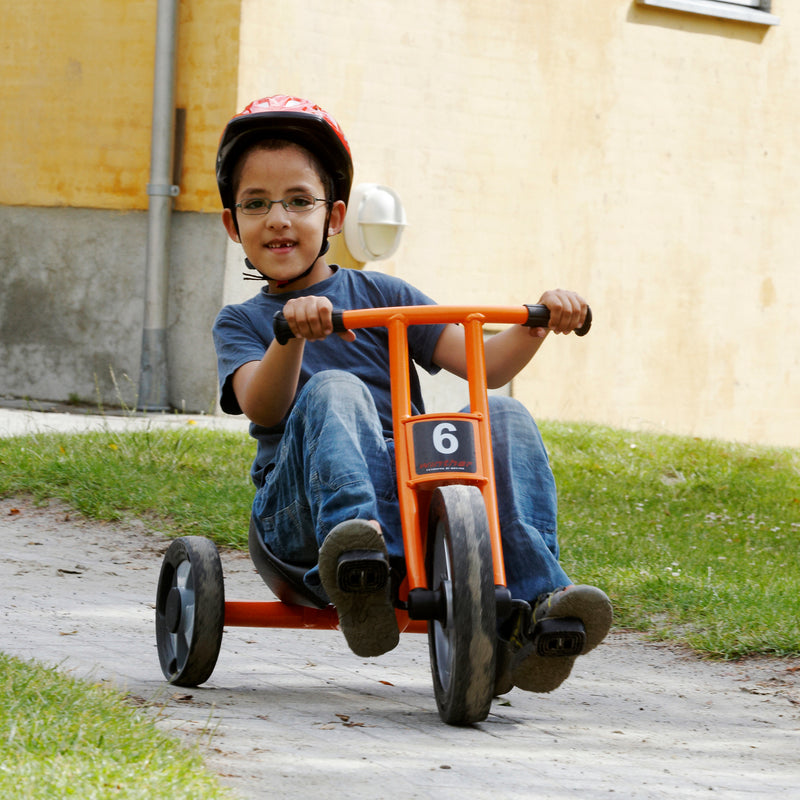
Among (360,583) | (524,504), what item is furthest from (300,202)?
(360,583)

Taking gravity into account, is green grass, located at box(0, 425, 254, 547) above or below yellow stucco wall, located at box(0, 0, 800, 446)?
below

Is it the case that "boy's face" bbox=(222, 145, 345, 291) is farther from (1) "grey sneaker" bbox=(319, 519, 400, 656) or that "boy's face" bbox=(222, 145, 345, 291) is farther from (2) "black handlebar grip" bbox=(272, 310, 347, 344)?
(1) "grey sneaker" bbox=(319, 519, 400, 656)

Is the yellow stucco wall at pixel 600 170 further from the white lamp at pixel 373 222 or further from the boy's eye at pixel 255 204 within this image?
the boy's eye at pixel 255 204

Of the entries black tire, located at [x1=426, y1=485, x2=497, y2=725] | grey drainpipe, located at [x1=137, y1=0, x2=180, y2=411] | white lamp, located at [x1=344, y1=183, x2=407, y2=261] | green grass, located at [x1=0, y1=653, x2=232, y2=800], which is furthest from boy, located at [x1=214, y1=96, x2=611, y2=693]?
grey drainpipe, located at [x1=137, y1=0, x2=180, y2=411]

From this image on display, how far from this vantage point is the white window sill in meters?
10.6

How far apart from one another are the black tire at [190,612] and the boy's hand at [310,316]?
0.63 meters

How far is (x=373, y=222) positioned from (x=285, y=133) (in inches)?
230

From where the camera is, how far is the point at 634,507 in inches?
247

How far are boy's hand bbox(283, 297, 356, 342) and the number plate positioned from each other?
0.28 m

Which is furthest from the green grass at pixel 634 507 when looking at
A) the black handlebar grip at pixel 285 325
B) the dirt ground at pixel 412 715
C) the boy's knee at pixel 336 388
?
the black handlebar grip at pixel 285 325

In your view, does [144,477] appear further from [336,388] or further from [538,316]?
[538,316]

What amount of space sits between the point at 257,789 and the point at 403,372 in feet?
3.22

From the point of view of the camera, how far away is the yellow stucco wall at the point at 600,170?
9477 mm

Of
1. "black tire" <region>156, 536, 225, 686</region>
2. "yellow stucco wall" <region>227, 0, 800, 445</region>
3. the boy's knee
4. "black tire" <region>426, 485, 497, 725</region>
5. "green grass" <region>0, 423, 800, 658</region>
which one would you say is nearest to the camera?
"black tire" <region>426, 485, 497, 725</region>
